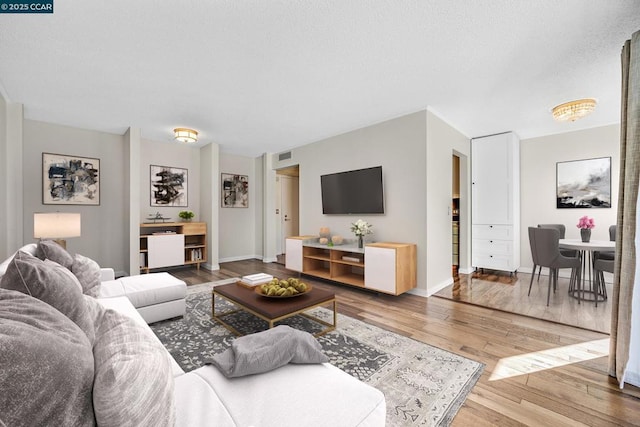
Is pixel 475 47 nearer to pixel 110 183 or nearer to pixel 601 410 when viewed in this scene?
pixel 601 410

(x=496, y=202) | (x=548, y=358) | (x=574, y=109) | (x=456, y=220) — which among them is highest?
(x=574, y=109)

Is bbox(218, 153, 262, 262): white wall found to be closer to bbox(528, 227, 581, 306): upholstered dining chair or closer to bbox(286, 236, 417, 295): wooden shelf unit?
bbox(286, 236, 417, 295): wooden shelf unit

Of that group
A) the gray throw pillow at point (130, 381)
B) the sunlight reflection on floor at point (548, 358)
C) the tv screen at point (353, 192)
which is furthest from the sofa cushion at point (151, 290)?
the sunlight reflection on floor at point (548, 358)

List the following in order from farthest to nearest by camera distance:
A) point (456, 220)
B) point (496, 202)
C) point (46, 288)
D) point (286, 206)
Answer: point (286, 206)
point (456, 220)
point (496, 202)
point (46, 288)

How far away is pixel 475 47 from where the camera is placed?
7.46ft

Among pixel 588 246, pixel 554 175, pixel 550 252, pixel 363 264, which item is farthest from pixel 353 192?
pixel 554 175

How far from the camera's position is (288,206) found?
7285 millimetres

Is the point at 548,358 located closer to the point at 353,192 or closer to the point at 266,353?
the point at 266,353

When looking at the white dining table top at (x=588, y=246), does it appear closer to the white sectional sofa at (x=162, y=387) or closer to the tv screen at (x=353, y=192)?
the tv screen at (x=353, y=192)

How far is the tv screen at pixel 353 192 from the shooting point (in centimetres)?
407

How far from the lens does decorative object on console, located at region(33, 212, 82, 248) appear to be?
9.69 feet

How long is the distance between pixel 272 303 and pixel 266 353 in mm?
1124

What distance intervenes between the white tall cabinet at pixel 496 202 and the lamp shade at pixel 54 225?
5.99 m

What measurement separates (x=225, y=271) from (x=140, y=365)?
4.59m
